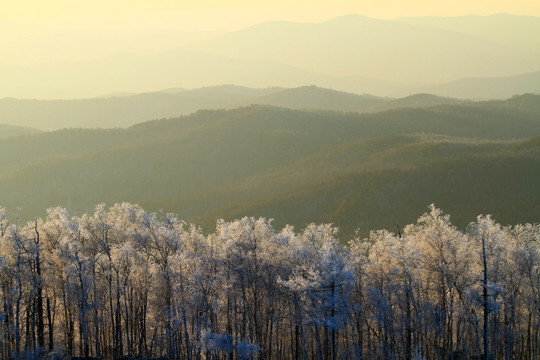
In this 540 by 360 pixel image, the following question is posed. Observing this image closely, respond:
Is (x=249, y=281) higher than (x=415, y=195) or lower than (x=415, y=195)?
lower

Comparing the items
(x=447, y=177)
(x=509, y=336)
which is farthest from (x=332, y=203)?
(x=509, y=336)

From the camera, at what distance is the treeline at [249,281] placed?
54.2 meters

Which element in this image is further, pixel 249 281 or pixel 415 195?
pixel 415 195

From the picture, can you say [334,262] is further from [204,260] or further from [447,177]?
[447,177]

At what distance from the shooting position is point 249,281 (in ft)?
190

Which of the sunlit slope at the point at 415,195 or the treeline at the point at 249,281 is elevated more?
the sunlit slope at the point at 415,195

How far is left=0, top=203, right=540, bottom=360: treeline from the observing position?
54156 mm

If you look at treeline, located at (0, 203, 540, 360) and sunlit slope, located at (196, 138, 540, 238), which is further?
sunlit slope, located at (196, 138, 540, 238)

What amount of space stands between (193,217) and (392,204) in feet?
227

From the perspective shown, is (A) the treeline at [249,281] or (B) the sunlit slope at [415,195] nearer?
(A) the treeline at [249,281]

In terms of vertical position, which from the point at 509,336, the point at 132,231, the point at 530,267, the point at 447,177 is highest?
the point at 447,177

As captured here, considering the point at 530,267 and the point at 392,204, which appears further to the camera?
the point at 392,204

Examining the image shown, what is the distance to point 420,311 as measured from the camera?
184 ft

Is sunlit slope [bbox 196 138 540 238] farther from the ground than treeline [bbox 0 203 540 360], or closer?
farther from the ground
